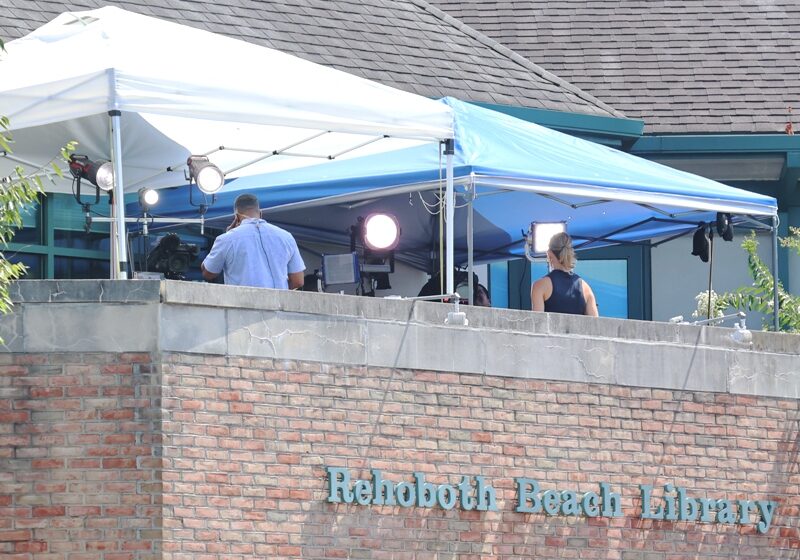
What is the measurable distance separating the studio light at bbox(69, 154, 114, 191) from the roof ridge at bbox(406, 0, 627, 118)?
6.95m

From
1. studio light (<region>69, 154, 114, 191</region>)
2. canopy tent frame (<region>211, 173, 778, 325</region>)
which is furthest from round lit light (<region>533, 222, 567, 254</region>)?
studio light (<region>69, 154, 114, 191</region>)

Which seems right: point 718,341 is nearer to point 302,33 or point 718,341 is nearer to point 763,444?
point 763,444

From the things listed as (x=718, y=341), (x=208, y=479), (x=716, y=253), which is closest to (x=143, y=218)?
(x=208, y=479)

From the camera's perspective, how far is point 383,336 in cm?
1227

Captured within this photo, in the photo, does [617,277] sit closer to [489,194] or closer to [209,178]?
[489,194]

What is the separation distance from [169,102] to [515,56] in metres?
8.32

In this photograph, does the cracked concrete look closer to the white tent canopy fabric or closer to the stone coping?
the stone coping

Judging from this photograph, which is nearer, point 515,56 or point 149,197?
point 149,197

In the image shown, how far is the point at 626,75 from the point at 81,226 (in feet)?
22.4

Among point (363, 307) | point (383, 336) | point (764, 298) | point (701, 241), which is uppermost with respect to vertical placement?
point (701, 241)

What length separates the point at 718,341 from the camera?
14211mm

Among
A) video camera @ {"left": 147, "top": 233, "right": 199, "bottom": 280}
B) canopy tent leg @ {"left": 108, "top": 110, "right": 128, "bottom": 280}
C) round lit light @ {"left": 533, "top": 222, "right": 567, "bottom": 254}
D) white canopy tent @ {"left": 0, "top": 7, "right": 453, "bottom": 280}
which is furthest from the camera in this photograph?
round lit light @ {"left": 533, "top": 222, "right": 567, "bottom": 254}

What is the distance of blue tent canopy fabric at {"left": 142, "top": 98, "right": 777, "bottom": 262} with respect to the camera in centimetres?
1392

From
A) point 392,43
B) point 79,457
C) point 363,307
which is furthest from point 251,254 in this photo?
point 392,43
